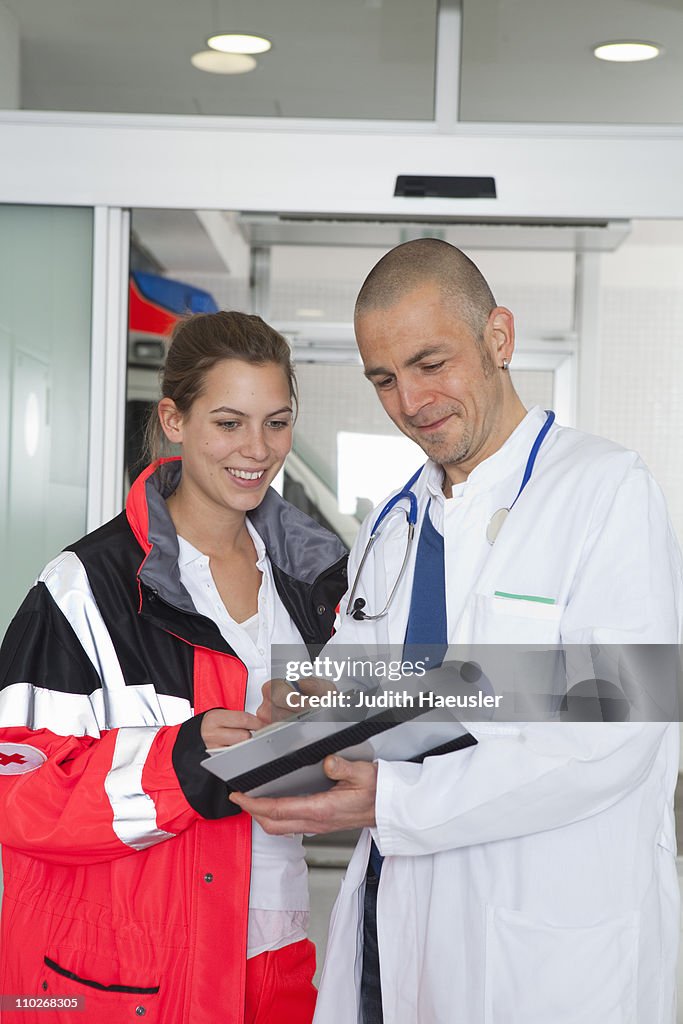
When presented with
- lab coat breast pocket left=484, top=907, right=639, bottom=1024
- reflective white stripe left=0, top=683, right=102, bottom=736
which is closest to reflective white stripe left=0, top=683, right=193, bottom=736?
reflective white stripe left=0, top=683, right=102, bottom=736

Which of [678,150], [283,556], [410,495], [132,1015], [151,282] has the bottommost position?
[132,1015]

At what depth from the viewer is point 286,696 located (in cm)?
156

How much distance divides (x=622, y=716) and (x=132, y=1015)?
33.2 inches

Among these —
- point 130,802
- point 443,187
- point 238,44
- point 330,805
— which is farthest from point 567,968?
point 238,44

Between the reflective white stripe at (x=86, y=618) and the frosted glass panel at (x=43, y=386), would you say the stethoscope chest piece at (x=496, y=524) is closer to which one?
the reflective white stripe at (x=86, y=618)

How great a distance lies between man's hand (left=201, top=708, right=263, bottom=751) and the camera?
142 centimetres

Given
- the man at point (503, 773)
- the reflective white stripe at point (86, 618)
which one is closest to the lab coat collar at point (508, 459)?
the man at point (503, 773)

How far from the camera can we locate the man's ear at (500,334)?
5.37 ft

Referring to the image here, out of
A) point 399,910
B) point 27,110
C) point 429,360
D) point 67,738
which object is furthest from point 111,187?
point 399,910

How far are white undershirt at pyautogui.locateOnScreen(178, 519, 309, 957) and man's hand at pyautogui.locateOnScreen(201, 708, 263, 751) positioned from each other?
28 cm

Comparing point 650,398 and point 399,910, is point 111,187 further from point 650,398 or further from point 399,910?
point 399,910

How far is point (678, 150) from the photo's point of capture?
9.07 ft

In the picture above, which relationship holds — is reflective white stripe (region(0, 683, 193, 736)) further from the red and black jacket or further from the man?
the man

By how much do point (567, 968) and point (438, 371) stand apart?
865 millimetres
